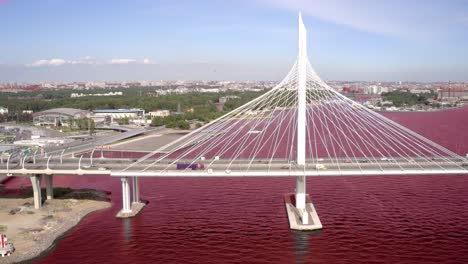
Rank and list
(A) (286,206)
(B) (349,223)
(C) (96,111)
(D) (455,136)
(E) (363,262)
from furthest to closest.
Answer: (C) (96,111), (D) (455,136), (A) (286,206), (B) (349,223), (E) (363,262)

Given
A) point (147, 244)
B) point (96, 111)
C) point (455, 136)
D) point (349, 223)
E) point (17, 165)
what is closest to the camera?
point (147, 244)

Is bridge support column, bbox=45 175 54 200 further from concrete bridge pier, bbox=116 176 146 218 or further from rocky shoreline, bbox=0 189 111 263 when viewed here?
concrete bridge pier, bbox=116 176 146 218

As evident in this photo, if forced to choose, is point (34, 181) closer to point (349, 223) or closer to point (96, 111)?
point (349, 223)

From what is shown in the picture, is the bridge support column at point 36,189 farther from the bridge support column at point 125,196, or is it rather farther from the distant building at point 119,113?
the distant building at point 119,113

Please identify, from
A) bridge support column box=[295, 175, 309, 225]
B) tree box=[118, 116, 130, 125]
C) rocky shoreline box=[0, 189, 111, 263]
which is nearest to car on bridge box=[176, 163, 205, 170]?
bridge support column box=[295, 175, 309, 225]

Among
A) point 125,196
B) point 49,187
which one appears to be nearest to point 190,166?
point 125,196

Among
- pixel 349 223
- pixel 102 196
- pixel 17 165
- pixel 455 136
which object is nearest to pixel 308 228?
pixel 349 223

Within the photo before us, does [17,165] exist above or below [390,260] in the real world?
above

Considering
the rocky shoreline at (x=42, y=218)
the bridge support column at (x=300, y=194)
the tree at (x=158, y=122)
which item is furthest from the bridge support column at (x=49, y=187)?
the tree at (x=158, y=122)
